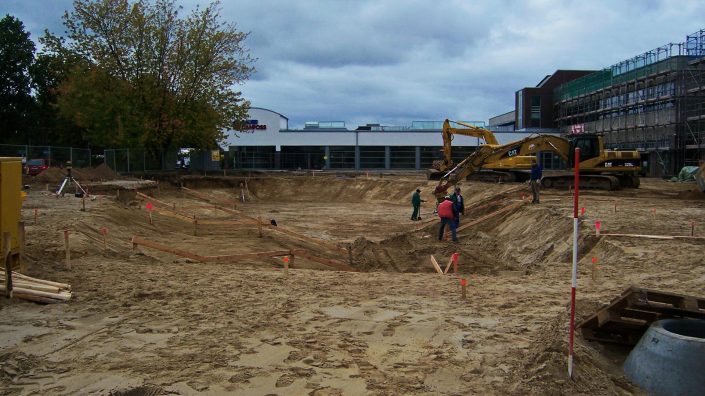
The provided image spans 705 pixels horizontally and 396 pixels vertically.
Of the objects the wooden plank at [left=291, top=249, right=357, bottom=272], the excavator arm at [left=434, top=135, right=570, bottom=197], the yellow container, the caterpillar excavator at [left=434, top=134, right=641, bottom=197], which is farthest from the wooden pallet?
the excavator arm at [left=434, top=135, right=570, bottom=197]

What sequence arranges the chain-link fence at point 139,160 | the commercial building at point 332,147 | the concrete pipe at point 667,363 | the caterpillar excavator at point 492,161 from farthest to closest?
1. the commercial building at point 332,147
2. the chain-link fence at point 139,160
3. the caterpillar excavator at point 492,161
4. the concrete pipe at point 667,363

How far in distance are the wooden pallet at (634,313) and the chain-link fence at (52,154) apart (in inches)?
1254

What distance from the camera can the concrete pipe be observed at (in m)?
4.78

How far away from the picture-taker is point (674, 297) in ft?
18.3

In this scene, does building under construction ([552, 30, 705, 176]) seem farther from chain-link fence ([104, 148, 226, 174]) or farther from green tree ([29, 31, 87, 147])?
green tree ([29, 31, 87, 147])

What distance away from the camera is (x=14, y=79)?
1997 inches

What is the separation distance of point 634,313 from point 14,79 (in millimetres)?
57493

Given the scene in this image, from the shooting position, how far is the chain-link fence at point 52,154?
30.2m

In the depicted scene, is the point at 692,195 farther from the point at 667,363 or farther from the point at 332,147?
the point at 332,147

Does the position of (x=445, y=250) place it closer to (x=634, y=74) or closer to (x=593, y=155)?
(x=593, y=155)

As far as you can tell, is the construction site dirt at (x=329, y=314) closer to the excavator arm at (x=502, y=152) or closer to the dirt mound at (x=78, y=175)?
the excavator arm at (x=502, y=152)

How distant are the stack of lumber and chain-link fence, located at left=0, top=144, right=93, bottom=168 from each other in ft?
85.1

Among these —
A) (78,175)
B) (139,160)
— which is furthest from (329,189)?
(78,175)

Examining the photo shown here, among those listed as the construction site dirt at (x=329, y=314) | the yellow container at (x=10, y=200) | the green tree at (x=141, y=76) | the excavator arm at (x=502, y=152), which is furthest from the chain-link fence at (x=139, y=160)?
the yellow container at (x=10, y=200)
